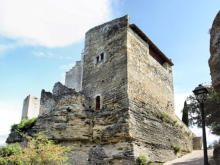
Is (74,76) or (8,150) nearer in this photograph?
(8,150)

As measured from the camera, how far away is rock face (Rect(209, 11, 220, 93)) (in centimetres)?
335

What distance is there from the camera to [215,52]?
341 centimetres

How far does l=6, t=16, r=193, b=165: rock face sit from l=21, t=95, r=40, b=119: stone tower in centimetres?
961

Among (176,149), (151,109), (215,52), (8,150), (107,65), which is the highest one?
(107,65)

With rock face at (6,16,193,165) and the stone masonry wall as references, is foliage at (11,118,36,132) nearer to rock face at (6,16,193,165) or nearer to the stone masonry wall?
rock face at (6,16,193,165)

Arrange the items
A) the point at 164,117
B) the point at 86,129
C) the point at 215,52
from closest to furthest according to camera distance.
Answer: the point at 215,52 < the point at 86,129 < the point at 164,117

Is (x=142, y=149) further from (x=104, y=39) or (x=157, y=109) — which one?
(x=104, y=39)

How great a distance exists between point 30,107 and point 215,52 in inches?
998

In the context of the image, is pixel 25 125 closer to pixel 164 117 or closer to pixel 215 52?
pixel 164 117

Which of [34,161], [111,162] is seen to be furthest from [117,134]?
[34,161]

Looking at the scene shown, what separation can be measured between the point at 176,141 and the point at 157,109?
2.83 m

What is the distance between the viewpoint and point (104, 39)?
59.2ft

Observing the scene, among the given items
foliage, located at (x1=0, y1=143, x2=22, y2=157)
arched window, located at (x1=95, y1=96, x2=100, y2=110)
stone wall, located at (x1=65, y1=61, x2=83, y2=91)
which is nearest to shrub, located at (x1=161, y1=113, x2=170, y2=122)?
arched window, located at (x1=95, y1=96, x2=100, y2=110)

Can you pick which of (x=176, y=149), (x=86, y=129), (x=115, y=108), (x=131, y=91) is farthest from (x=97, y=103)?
(x=176, y=149)
